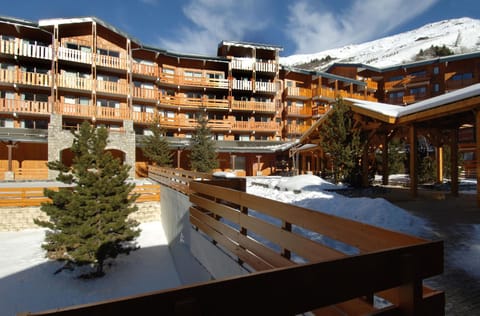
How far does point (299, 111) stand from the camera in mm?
32719

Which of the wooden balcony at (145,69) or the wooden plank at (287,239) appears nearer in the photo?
the wooden plank at (287,239)

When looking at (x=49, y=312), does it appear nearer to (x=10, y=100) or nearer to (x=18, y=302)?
(x=18, y=302)

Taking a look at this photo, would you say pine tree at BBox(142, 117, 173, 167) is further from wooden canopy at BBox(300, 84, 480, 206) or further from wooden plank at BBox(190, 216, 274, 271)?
wooden plank at BBox(190, 216, 274, 271)

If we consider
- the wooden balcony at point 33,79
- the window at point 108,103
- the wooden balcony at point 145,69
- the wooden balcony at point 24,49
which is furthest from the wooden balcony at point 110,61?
the wooden balcony at point 33,79

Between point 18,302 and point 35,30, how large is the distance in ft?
76.0

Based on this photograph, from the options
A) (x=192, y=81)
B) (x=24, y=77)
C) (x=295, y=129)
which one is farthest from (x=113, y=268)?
(x=295, y=129)

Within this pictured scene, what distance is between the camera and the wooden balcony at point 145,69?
2538cm

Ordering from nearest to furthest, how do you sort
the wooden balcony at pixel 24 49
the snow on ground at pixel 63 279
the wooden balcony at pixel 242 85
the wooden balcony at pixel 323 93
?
the snow on ground at pixel 63 279 → the wooden balcony at pixel 24 49 → the wooden balcony at pixel 242 85 → the wooden balcony at pixel 323 93

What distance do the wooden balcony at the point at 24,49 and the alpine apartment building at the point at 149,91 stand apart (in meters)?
0.07

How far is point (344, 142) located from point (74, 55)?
22513 mm

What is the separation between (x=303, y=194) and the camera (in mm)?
12078

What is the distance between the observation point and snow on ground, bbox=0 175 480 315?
24.2 ft

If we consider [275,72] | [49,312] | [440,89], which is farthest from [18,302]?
[440,89]

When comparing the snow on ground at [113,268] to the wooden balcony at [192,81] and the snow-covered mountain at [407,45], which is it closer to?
the wooden balcony at [192,81]
